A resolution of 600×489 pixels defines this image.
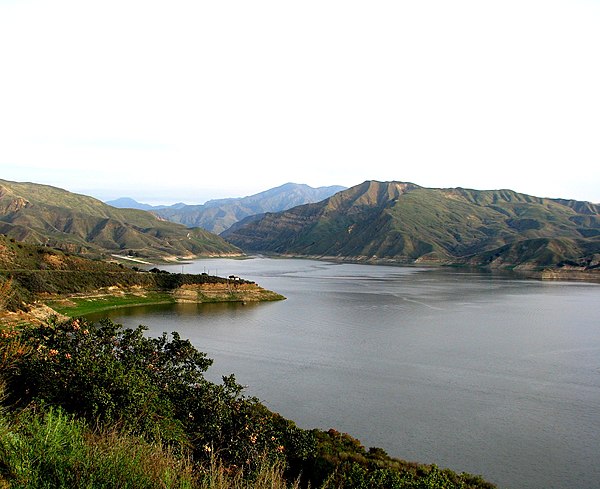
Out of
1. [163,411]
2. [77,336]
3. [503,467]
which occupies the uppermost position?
[77,336]

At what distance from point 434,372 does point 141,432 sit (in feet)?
99.0

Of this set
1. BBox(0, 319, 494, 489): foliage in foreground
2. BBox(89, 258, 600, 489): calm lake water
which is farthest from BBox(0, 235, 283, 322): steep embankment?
BBox(0, 319, 494, 489): foliage in foreground

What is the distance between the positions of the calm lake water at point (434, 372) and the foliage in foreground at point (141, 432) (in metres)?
4.64

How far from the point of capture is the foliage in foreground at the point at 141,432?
716 cm

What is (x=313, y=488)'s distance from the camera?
60.2 feet

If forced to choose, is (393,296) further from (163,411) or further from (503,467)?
(163,411)

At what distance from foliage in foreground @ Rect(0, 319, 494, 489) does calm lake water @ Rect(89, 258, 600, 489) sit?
4636 mm

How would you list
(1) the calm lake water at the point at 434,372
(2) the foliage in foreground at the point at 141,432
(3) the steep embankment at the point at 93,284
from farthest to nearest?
(3) the steep embankment at the point at 93,284 → (1) the calm lake water at the point at 434,372 → (2) the foliage in foreground at the point at 141,432

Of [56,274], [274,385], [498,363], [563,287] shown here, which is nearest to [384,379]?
[274,385]

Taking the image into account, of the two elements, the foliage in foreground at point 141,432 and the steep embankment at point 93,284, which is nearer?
the foliage in foreground at point 141,432

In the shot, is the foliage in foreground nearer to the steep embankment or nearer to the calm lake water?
the calm lake water

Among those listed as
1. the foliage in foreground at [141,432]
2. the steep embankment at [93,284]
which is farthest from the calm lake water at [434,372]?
the steep embankment at [93,284]

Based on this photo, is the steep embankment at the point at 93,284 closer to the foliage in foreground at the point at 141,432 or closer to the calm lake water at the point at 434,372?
the calm lake water at the point at 434,372

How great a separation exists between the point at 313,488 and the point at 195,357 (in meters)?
7.44
